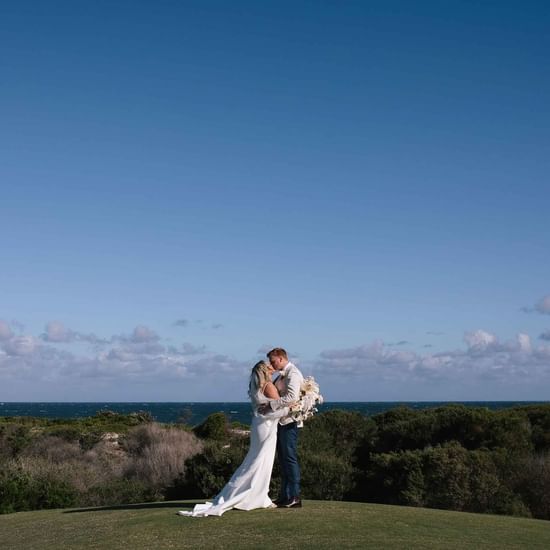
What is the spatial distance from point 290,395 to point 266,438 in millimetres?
876

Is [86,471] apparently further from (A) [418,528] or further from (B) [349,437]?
(A) [418,528]

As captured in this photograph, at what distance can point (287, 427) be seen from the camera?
12898mm

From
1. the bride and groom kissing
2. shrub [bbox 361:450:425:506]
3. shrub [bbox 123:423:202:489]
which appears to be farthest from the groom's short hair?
shrub [bbox 123:423:202:489]

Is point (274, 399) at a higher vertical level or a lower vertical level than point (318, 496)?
higher

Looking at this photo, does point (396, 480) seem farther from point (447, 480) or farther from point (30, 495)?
point (30, 495)

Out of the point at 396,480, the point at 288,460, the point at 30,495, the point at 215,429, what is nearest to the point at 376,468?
the point at 396,480

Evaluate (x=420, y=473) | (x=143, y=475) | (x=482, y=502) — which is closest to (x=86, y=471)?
(x=143, y=475)

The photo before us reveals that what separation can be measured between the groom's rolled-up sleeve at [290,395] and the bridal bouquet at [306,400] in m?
0.15

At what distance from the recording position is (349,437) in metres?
32.5

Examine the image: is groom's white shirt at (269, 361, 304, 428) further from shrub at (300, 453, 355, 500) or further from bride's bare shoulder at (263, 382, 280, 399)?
shrub at (300, 453, 355, 500)

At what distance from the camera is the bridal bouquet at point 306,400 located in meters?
12.6

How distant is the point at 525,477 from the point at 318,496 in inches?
Result: 259

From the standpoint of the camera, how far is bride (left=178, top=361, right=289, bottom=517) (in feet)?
41.1

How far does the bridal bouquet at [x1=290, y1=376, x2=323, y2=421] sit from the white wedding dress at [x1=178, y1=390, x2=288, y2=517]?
0.19 metres
